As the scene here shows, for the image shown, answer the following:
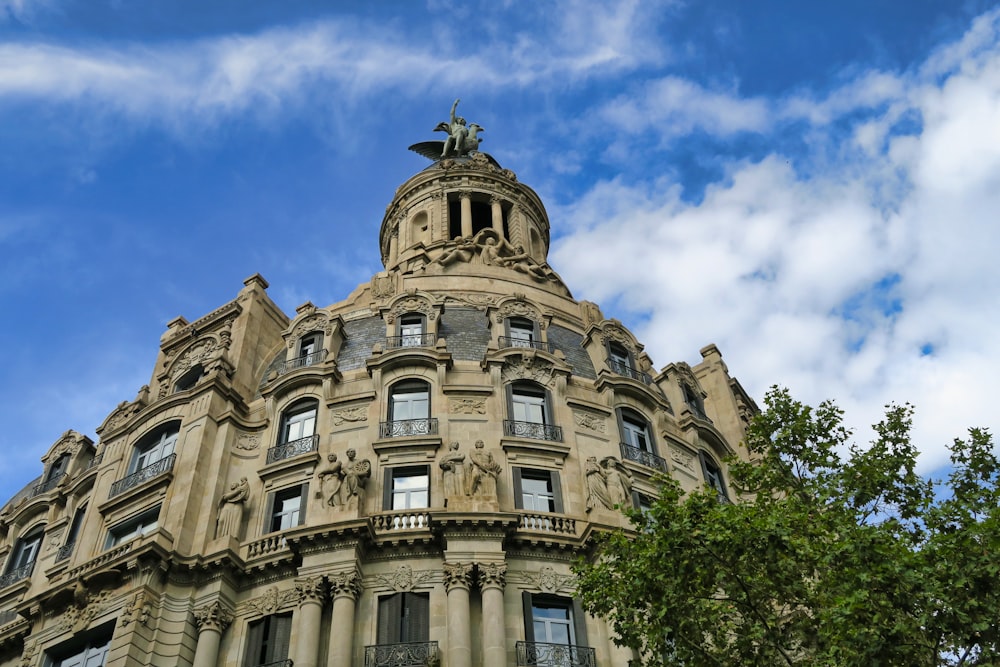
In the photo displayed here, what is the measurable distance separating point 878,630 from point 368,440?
60.8ft

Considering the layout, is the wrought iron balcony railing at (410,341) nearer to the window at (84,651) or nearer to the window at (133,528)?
the window at (133,528)

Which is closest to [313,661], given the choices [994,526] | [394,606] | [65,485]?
[394,606]

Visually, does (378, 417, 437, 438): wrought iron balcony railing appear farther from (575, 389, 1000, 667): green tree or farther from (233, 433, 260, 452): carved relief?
(575, 389, 1000, 667): green tree

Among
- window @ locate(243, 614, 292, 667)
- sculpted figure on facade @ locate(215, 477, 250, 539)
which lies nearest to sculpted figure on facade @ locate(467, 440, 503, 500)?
window @ locate(243, 614, 292, 667)

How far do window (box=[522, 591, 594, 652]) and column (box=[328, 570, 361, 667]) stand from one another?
4.68 meters

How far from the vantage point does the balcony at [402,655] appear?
84.3 feet

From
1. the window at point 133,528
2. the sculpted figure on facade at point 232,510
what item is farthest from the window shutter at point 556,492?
the window at point 133,528

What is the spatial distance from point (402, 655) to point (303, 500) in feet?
23.3

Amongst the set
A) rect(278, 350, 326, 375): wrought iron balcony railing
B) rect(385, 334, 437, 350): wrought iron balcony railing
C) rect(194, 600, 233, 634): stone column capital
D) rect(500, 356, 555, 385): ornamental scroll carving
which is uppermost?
rect(385, 334, 437, 350): wrought iron balcony railing

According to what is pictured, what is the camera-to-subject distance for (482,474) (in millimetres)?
30141

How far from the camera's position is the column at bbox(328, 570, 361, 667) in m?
25.6

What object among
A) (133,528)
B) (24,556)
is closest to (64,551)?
(133,528)

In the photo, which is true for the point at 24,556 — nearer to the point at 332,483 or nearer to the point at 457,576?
the point at 332,483

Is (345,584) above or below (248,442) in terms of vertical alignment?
below
